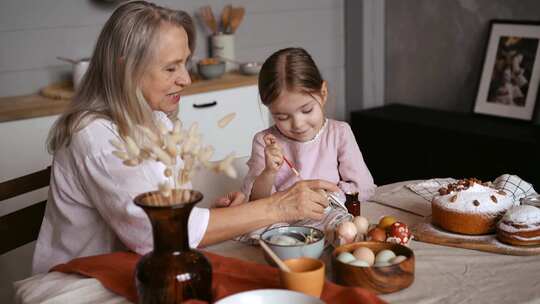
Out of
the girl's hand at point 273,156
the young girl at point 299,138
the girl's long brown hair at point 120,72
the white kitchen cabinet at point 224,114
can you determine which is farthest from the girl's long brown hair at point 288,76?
the white kitchen cabinet at point 224,114

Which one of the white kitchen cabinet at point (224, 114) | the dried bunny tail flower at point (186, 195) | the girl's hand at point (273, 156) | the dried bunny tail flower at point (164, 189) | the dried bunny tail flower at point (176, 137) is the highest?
the dried bunny tail flower at point (176, 137)

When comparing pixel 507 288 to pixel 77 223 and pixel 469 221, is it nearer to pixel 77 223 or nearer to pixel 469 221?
pixel 469 221

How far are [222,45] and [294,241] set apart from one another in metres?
2.54

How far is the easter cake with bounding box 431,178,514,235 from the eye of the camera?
5.11 feet

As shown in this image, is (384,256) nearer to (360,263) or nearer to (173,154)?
(360,263)

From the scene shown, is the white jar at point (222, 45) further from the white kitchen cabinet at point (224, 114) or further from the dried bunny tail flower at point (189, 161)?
the dried bunny tail flower at point (189, 161)

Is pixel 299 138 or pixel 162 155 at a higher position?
pixel 162 155

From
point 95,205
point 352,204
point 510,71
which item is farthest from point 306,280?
point 510,71

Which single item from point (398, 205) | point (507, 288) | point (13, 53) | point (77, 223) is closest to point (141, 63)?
point (77, 223)

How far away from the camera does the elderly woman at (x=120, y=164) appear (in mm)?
1531

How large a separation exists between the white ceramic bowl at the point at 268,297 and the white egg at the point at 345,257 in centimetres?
16

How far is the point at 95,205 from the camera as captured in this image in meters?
1.64

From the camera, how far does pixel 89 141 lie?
1.59 metres

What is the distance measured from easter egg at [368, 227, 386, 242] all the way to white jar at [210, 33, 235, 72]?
249cm
